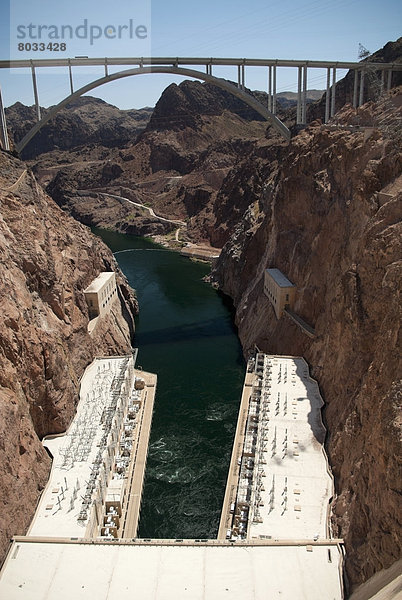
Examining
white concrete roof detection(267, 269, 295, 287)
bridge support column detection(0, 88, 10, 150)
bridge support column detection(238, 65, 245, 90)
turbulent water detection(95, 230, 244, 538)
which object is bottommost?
turbulent water detection(95, 230, 244, 538)

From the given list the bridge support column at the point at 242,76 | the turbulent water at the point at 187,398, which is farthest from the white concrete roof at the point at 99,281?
the bridge support column at the point at 242,76

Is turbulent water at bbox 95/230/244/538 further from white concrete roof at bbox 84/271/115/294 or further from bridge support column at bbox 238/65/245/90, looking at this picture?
bridge support column at bbox 238/65/245/90

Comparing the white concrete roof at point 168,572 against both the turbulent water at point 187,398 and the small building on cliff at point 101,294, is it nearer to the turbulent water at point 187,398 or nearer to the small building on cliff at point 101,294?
the turbulent water at point 187,398

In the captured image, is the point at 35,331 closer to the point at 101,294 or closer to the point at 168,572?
the point at 101,294

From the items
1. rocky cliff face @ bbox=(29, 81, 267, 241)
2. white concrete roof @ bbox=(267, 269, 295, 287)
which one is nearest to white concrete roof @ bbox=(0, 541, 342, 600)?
white concrete roof @ bbox=(267, 269, 295, 287)

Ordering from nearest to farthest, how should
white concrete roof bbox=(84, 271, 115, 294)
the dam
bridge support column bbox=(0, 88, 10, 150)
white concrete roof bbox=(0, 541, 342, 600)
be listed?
white concrete roof bbox=(0, 541, 342, 600), the dam, white concrete roof bbox=(84, 271, 115, 294), bridge support column bbox=(0, 88, 10, 150)

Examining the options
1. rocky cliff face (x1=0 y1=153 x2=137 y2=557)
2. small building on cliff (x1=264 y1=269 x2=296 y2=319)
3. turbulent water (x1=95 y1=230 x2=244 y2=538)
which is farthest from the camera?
small building on cliff (x1=264 y1=269 x2=296 y2=319)

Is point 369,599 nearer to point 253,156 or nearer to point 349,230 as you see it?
point 349,230
